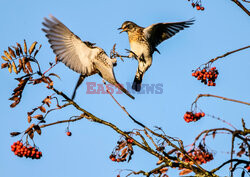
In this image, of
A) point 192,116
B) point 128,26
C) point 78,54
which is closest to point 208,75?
point 192,116

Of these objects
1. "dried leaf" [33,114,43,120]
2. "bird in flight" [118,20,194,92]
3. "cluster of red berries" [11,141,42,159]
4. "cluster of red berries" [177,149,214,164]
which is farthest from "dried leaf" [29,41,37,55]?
"bird in flight" [118,20,194,92]

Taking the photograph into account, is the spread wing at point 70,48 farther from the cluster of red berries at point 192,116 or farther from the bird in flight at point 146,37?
the bird in flight at point 146,37

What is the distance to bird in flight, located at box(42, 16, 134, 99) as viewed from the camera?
13.0 ft

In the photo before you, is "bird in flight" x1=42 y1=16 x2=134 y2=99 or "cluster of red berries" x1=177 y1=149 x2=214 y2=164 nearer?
"cluster of red berries" x1=177 y1=149 x2=214 y2=164

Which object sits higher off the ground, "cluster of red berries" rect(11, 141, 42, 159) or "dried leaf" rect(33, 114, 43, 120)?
"dried leaf" rect(33, 114, 43, 120)

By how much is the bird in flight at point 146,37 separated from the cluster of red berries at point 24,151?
294 cm

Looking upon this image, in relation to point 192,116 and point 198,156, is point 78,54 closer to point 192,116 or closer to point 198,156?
point 192,116

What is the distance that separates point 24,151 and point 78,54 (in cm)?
141

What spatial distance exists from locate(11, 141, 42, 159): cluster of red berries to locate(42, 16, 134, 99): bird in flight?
0.91m

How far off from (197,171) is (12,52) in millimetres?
1840

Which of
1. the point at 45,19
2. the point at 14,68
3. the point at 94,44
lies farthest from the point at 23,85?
the point at 94,44

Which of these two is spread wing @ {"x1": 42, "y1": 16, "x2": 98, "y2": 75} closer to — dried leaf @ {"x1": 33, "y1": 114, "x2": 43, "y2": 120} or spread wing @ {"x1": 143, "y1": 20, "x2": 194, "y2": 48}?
dried leaf @ {"x1": 33, "y1": 114, "x2": 43, "y2": 120}

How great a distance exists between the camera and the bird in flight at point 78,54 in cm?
397

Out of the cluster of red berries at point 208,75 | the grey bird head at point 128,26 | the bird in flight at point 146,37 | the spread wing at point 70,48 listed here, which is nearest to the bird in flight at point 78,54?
the spread wing at point 70,48
